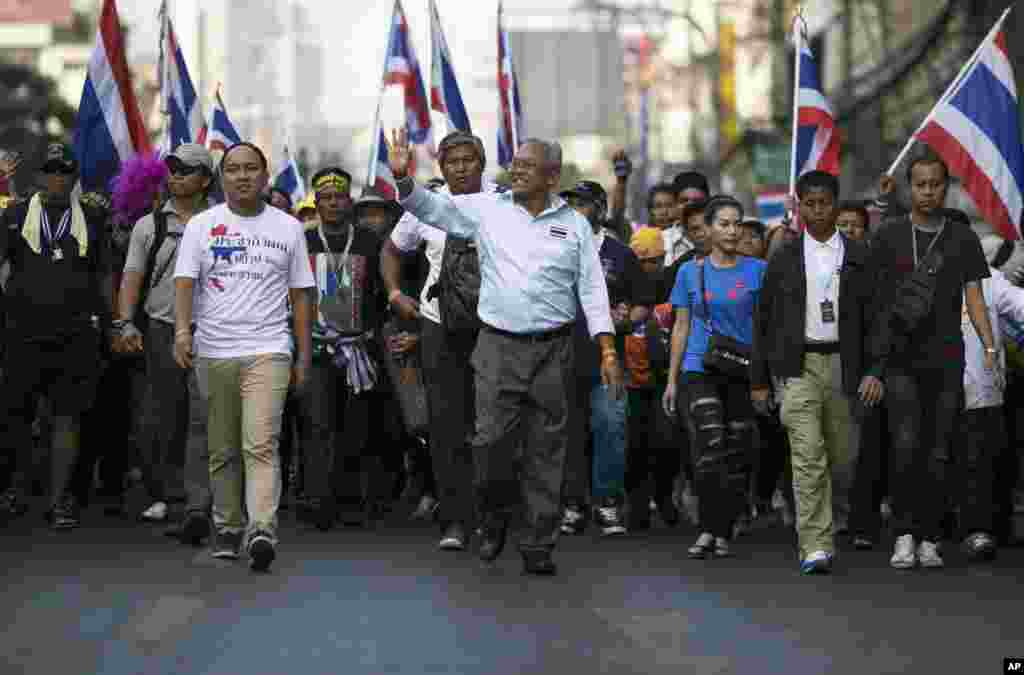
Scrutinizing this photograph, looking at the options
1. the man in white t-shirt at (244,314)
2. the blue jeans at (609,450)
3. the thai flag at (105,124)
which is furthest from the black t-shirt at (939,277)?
the thai flag at (105,124)

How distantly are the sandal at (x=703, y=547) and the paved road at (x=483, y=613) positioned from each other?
6cm

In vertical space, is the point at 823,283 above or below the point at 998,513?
above

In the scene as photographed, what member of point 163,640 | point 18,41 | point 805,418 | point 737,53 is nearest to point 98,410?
point 805,418

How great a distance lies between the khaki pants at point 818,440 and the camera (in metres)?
11.1

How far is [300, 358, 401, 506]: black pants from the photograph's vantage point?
530 inches

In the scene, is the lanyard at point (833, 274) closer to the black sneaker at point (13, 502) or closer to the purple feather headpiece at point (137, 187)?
the purple feather headpiece at point (137, 187)

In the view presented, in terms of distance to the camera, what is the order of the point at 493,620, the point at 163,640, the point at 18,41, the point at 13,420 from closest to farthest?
the point at 163,640 < the point at 493,620 < the point at 13,420 < the point at 18,41

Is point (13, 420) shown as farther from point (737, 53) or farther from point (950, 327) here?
point (737, 53)

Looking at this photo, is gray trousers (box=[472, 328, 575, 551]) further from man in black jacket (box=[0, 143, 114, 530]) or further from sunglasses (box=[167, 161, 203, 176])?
man in black jacket (box=[0, 143, 114, 530])

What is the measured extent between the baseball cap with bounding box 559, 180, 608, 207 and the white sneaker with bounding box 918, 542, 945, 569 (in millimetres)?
3055

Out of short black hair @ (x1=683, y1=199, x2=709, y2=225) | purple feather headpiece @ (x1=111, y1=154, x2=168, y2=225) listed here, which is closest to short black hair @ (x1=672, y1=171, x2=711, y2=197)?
short black hair @ (x1=683, y1=199, x2=709, y2=225)

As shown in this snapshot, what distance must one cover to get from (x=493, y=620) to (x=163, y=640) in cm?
127

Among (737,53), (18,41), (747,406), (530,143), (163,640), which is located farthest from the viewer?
(18,41)

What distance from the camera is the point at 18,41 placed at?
172m
